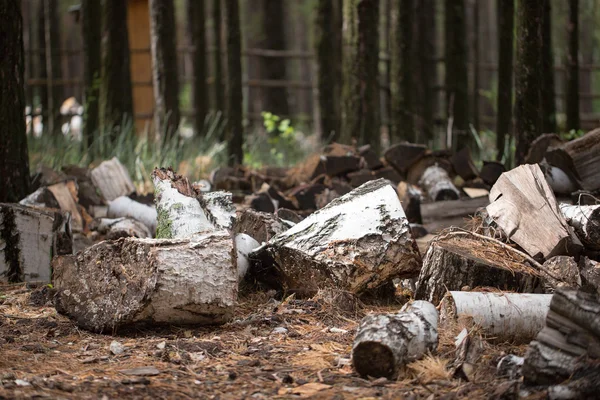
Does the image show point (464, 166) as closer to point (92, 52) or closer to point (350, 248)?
point (350, 248)

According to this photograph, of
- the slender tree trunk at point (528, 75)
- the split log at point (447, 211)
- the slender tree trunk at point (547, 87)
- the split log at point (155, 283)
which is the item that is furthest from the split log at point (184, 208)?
the slender tree trunk at point (547, 87)

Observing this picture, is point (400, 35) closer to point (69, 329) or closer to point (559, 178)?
point (559, 178)

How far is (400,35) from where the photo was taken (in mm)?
9805

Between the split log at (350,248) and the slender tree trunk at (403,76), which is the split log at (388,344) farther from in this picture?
the slender tree trunk at (403,76)

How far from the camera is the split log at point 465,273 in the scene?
383 centimetres

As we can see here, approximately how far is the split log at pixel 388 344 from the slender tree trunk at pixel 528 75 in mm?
4102

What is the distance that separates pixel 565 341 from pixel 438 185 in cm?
433

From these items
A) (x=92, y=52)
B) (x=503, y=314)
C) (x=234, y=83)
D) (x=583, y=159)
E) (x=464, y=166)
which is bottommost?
(x=503, y=314)

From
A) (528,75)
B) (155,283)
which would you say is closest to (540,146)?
(528,75)

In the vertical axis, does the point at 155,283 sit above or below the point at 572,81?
below

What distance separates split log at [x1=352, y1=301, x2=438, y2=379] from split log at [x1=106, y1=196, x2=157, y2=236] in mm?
3350

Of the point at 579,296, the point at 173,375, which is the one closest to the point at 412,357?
the point at 579,296

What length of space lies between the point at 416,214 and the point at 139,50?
10230mm

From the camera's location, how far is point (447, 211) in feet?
20.8
